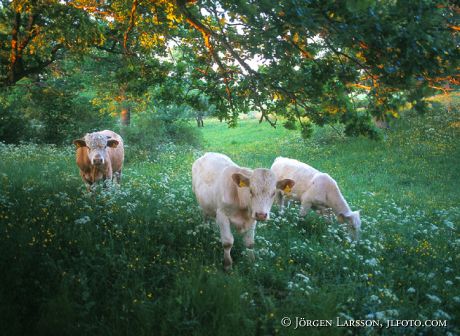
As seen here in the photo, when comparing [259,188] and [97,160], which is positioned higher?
[259,188]

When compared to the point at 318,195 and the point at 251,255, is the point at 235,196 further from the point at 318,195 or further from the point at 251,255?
the point at 318,195

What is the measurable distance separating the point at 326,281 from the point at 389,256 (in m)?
2.40

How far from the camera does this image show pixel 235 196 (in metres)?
7.14

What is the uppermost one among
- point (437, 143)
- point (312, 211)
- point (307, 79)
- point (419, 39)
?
point (419, 39)

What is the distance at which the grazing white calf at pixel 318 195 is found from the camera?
9305mm

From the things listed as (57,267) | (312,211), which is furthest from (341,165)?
(57,267)

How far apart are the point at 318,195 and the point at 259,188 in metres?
4.49

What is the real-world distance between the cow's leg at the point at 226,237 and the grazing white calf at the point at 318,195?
11.6ft

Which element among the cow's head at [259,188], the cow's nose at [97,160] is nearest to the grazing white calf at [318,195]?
the cow's head at [259,188]

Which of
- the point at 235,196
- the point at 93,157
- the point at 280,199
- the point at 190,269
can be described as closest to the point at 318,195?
the point at 280,199

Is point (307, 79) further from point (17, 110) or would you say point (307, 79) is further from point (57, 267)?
point (17, 110)

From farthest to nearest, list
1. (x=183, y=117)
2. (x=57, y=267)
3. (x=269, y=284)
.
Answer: (x=183, y=117)
(x=269, y=284)
(x=57, y=267)

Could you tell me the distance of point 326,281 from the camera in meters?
6.13

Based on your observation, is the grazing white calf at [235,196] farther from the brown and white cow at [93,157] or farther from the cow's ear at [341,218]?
the brown and white cow at [93,157]
